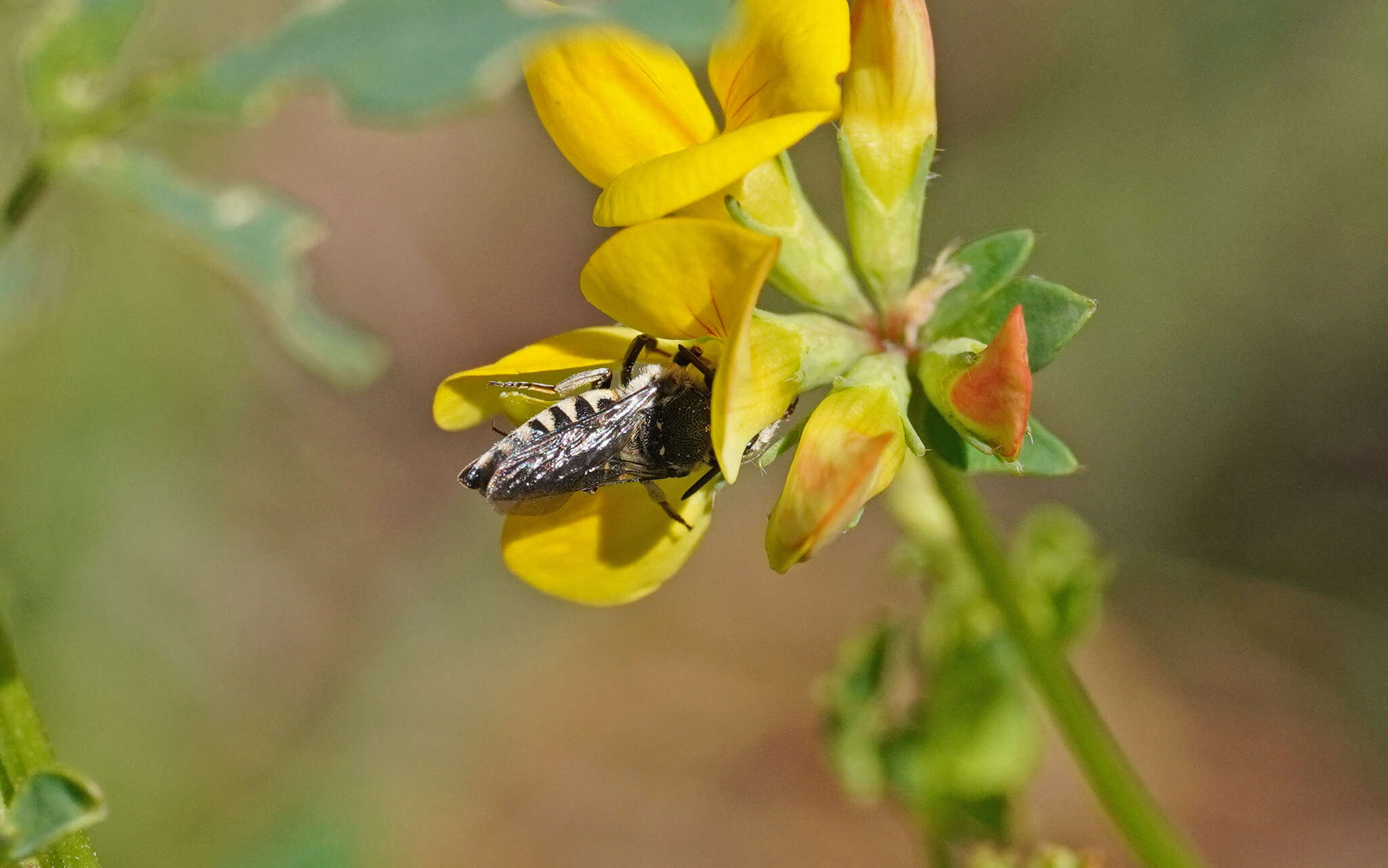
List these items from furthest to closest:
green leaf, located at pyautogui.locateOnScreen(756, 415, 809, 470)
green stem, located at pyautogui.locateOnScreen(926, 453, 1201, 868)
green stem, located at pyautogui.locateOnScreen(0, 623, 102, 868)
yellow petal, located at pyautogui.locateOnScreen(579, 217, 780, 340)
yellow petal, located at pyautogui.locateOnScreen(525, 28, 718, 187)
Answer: green stem, located at pyautogui.locateOnScreen(926, 453, 1201, 868)
green leaf, located at pyautogui.locateOnScreen(756, 415, 809, 470)
yellow petal, located at pyautogui.locateOnScreen(525, 28, 718, 187)
yellow petal, located at pyautogui.locateOnScreen(579, 217, 780, 340)
green stem, located at pyautogui.locateOnScreen(0, 623, 102, 868)

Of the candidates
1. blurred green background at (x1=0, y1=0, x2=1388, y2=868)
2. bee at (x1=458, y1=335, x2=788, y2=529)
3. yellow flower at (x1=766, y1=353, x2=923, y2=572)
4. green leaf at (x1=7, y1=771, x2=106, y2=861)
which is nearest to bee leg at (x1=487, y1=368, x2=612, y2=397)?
bee at (x1=458, y1=335, x2=788, y2=529)

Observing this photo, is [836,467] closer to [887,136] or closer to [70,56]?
[887,136]

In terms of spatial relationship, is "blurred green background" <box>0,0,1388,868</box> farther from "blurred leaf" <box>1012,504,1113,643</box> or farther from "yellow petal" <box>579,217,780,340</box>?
"yellow petal" <box>579,217,780,340</box>

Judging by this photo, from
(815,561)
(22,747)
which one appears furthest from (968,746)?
(815,561)

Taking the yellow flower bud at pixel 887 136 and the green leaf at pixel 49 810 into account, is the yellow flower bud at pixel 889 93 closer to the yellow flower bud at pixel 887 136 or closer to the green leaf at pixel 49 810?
the yellow flower bud at pixel 887 136

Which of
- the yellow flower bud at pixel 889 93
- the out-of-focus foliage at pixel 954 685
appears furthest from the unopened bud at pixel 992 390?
the out-of-focus foliage at pixel 954 685

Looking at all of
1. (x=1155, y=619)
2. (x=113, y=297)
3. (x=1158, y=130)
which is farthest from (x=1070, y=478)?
(x=113, y=297)
